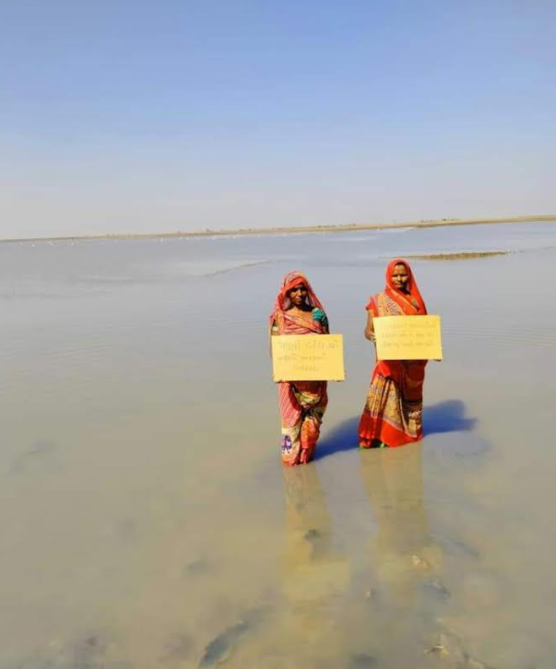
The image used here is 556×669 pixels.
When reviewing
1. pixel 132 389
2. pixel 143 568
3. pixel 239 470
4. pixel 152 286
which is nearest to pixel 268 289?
pixel 152 286

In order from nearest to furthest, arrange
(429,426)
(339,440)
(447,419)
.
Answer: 1. (339,440)
2. (429,426)
3. (447,419)

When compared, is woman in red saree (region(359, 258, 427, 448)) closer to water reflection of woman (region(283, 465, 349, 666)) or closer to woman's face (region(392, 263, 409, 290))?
woman's face (region(392, 263, 409, 290))

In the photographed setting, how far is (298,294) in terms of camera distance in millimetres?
3832

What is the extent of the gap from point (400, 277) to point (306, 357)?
90 centimetres

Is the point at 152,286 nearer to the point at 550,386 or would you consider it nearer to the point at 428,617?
the point at 550,386

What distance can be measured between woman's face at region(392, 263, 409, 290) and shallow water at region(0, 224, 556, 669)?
1238mm

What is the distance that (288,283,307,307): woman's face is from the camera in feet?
12.5

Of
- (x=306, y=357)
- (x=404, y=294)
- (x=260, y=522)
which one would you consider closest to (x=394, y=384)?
(x=404, y=294)

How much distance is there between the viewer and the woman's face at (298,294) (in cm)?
381

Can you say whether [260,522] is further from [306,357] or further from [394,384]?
[394,384]

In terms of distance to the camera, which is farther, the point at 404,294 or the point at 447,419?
the point at 447,419

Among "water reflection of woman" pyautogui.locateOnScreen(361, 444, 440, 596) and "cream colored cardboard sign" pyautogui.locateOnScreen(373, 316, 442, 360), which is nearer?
"water reflection of woman" pyautogui.locateOnScreen(361, 444, 440, 596)

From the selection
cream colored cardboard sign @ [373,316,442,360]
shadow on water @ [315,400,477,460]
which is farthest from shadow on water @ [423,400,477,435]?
cream colored cardboard sign @ [373,316,442,360]

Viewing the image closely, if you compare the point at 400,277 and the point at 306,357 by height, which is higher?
the point at 400,277
